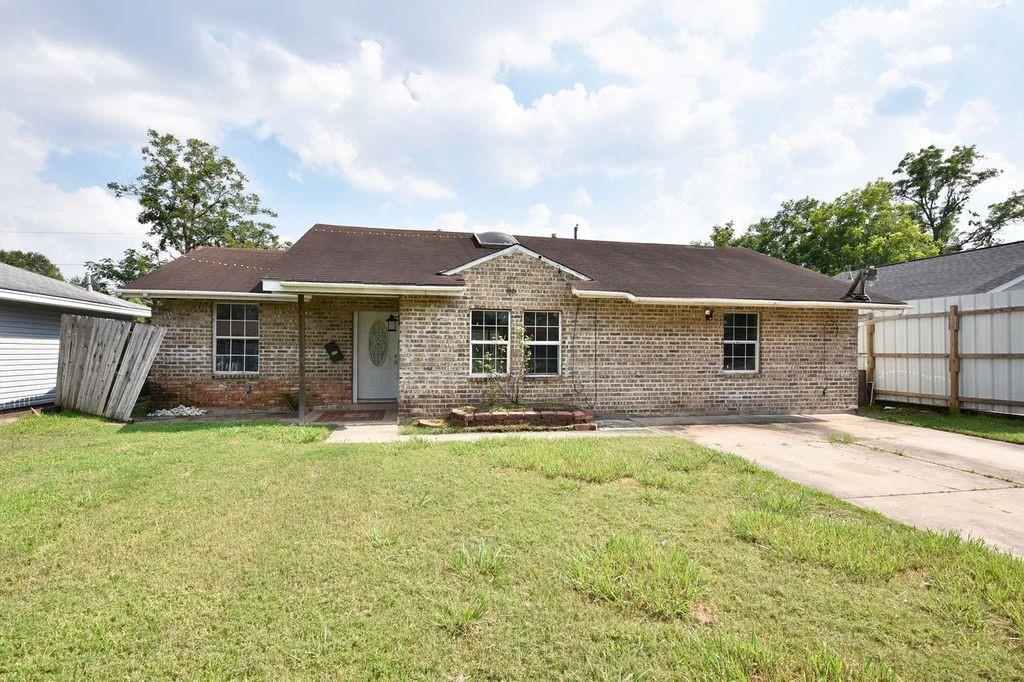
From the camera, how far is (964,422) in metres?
9.81

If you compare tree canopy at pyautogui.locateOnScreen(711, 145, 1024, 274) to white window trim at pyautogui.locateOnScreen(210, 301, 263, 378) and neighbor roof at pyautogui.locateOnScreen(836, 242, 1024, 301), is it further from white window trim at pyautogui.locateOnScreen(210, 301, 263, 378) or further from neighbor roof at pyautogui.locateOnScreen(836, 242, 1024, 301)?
white window trim at pyautogui.locateOnScreen(210, 301, 263, 378)

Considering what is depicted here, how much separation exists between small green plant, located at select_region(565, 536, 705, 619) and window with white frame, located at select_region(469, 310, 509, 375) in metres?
6.27

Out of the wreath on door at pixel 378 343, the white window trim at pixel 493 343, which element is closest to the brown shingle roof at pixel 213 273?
the wreath on door at pixel 378 343

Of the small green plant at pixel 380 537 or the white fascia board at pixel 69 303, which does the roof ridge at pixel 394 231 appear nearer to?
the white fascia board at pixel 69 303

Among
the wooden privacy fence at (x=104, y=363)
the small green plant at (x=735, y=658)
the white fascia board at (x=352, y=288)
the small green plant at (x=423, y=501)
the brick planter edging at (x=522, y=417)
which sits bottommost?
the small green plant at (x=735, y=658)

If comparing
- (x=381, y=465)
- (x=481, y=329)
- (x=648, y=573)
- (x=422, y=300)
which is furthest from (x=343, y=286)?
(x=648, y=573)

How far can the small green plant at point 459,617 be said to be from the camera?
2.75 metres

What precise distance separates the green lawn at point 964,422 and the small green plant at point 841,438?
242 cm

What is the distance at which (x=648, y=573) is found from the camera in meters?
3.33

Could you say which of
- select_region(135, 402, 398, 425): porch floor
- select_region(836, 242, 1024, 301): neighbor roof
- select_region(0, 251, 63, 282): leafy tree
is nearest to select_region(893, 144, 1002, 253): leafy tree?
select_region(836, 242, 1024, 301): neighbor roof

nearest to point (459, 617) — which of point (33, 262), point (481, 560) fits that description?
point (481, 560)

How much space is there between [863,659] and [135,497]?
6121mm

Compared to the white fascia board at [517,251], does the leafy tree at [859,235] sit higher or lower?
higher

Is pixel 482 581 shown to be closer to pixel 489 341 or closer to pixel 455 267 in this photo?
pixel 489 341
